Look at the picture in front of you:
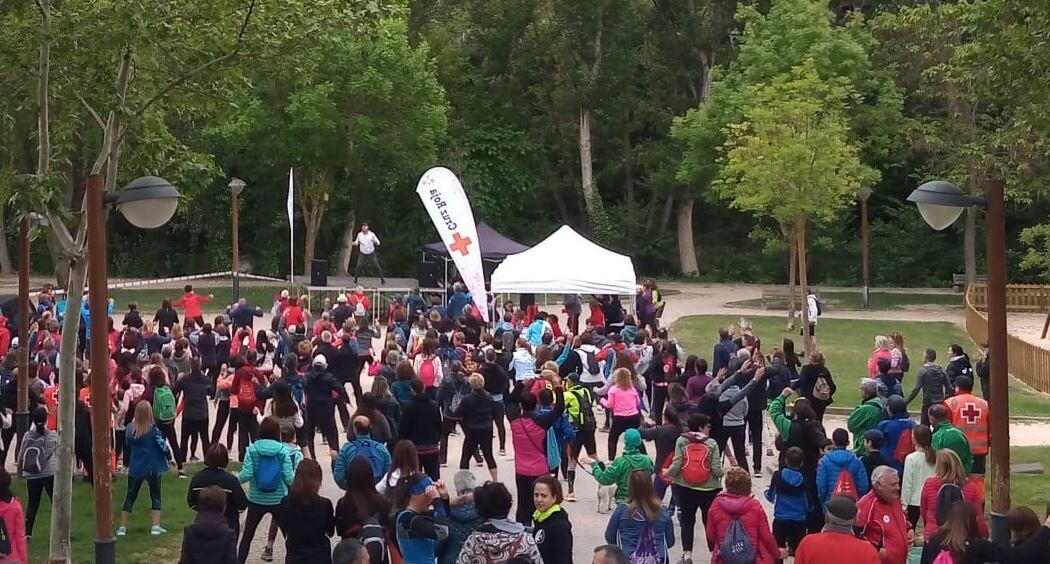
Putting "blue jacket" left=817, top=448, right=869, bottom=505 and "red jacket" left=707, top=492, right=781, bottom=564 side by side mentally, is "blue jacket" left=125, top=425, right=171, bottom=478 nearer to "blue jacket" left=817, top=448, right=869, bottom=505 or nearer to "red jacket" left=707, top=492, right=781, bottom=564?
"red jacket" left=707, top=492, right=781, bottom=564

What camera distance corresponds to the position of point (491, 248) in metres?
32.8

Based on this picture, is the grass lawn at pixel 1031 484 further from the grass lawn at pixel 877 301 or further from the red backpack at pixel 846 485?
the grass lawn at pixel 877 301

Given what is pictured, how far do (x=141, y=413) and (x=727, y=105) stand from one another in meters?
33.9

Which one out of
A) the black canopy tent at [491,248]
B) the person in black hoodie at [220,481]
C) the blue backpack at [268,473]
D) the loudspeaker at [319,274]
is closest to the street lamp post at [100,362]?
the person in black hoodie at [220,481]

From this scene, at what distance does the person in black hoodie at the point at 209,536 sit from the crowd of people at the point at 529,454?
1 cm

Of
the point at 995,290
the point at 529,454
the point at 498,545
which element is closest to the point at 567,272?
the point at 529,454

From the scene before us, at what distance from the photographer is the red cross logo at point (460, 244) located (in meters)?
24.5

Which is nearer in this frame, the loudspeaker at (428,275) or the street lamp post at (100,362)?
the street lamp post at (100,362)

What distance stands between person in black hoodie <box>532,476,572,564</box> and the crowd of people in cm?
1

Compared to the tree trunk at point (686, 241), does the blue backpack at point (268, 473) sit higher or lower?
lower

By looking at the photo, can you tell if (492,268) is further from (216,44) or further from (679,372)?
(216,44)

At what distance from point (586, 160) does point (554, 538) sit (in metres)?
41.2

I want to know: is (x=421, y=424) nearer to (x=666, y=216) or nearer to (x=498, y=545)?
Result: (x=498, y=545)

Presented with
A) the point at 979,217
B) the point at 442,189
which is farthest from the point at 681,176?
the point at 442,189
